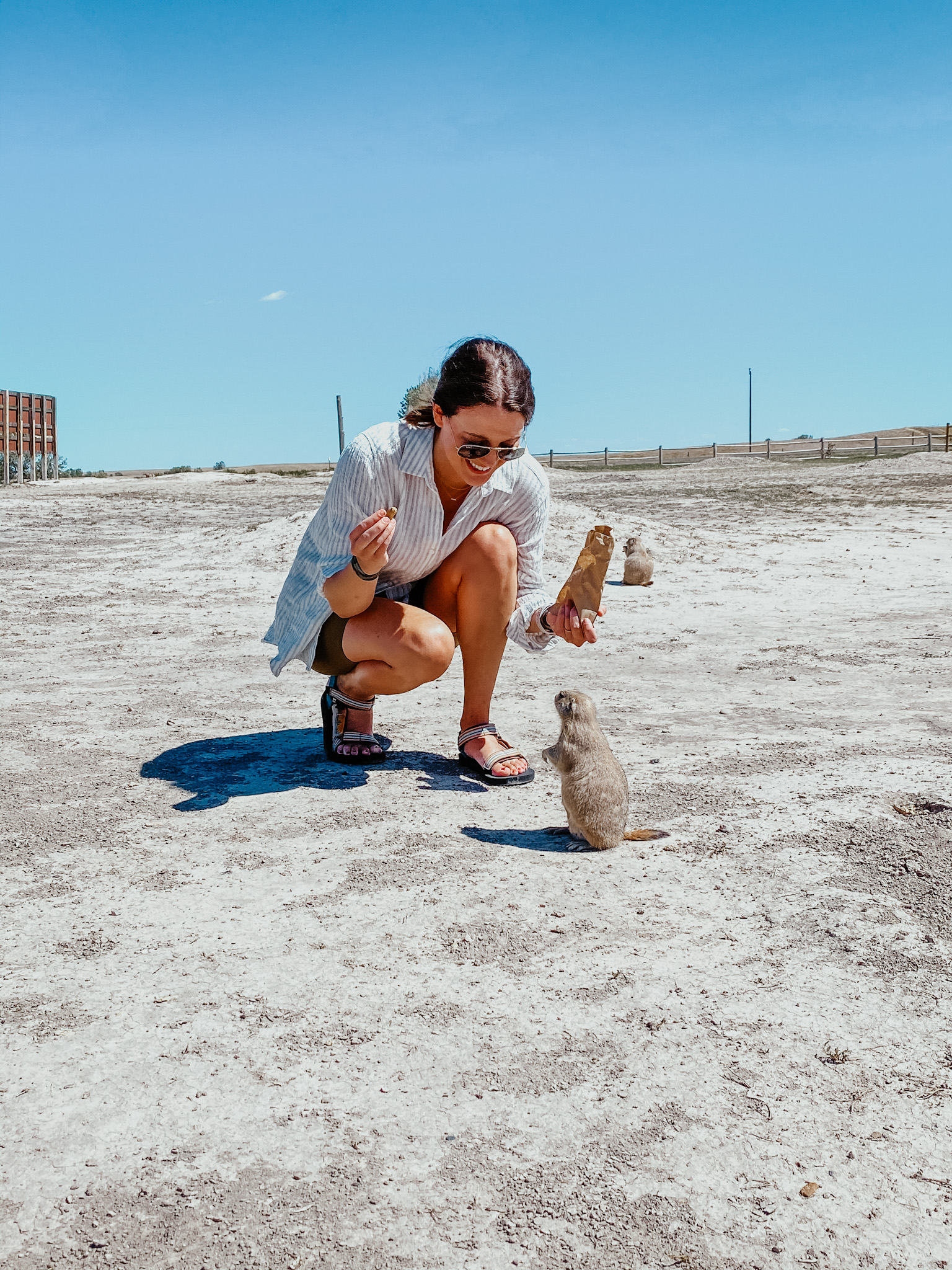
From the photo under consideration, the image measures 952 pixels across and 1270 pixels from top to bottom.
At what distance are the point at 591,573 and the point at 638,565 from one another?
6372 mm

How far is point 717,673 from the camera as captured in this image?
632cm

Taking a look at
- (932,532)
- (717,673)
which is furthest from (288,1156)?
(932,532)

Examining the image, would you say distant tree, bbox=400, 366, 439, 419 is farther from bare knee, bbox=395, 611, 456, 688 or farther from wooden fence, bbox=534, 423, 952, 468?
wooden fence, bbox=534, 423, 952, 468

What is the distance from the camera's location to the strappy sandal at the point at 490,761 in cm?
417

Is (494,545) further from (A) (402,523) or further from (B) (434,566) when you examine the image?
(A) (402,523)

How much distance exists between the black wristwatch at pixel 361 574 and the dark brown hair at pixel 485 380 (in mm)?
620

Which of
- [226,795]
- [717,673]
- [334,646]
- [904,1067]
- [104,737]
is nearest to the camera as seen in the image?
[904,1067]

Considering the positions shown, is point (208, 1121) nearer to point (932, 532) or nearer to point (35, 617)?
point (35, 617)

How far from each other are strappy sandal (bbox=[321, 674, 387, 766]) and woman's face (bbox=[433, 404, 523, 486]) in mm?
1104

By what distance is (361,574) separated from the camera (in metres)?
3.86

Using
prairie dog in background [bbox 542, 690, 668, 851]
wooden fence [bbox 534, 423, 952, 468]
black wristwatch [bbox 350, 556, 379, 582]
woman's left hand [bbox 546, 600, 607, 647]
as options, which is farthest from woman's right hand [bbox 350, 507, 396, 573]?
wooden fence [bbox 534, 423, 952, 468]

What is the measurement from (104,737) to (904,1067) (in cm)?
368

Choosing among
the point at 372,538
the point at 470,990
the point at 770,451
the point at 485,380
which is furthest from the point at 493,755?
the point at 770,451

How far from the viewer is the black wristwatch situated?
3820mm
